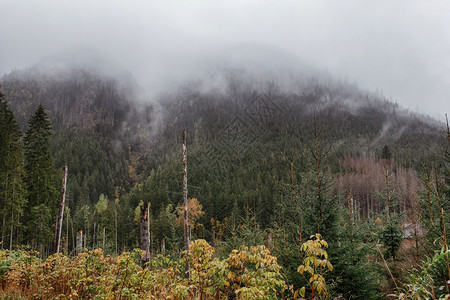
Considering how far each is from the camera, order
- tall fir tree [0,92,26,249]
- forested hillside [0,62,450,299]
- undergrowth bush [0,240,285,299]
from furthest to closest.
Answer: tall fir tree [0,92,26,249], forested hillside [0,62,450,299], undergrowth bush [0,240,285,299]

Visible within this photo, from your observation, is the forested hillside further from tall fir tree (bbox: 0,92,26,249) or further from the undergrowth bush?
the undergrowth bush

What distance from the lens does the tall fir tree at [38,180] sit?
81.5 feet

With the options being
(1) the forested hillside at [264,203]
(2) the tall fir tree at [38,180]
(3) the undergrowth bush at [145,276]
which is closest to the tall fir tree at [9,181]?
(1) the forested hillside at [264,203]

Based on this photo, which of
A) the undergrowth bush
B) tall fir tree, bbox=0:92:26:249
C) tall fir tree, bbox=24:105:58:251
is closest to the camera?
the undergrowth bush

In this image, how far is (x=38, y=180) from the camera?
1027 inches

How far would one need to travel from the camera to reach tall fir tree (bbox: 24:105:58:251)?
24.8 m

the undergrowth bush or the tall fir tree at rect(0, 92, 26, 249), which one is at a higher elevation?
the tall fir tree at rect(0, 92, 26, 249)

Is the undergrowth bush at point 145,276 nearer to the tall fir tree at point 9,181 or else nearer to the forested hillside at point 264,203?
the forested hillside at point 264,203

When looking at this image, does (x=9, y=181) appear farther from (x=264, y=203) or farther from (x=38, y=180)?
(x=264, y=203)

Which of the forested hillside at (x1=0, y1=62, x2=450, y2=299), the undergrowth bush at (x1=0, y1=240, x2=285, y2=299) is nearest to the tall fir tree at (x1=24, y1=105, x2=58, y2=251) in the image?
the forested hillside at (x1=0, y1=62, x2=450, y2=299)

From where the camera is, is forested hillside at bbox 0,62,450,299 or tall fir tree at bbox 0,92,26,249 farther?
tall fir tree at bbox 0,92,26,249

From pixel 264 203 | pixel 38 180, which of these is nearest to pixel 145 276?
pixel 38 180

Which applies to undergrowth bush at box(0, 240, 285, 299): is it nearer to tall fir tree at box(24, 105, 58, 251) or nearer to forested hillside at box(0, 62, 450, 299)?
forested hillside at box(0, 62, 450, 299)

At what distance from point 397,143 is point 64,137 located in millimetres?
225064
